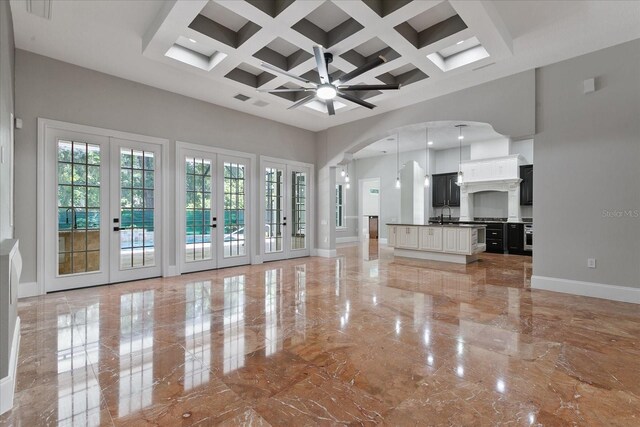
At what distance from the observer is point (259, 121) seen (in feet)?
23.8

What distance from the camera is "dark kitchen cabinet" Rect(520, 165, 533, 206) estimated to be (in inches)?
351

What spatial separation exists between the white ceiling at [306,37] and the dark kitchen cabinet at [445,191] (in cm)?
603

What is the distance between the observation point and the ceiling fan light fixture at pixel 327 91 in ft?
12.9

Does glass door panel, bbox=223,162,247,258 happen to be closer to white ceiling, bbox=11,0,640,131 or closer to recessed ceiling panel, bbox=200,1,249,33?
white ceiling, bbox=11,0,640,131

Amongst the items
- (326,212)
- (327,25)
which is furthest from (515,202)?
(327,25)

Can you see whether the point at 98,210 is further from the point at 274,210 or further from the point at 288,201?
the point at 288,201

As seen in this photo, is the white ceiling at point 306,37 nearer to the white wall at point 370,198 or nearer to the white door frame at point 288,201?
the white door frame at point 288,201

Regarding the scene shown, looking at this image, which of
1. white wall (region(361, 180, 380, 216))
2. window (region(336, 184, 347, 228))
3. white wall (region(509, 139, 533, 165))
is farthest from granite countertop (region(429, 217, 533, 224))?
window (region(336, 184, 347, 228))

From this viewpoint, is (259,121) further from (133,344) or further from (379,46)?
(133,344)

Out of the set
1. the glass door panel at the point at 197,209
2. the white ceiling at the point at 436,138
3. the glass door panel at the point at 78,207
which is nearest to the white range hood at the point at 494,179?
the white ceiling at the point at 436,138

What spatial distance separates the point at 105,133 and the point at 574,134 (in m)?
7.38

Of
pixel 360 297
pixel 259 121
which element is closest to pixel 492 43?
pixel 360 297

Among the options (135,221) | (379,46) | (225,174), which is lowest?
(135,221)

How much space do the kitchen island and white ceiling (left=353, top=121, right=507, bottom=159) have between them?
102 inches
